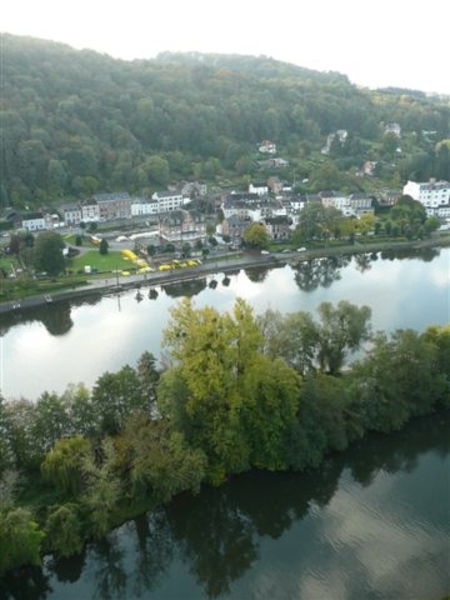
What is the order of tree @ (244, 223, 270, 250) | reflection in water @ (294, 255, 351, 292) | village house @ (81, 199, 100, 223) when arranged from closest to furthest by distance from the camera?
reflection in water @ (294, 255, 351, 292) → tree @ (244, 223, 270, 250) → village house @ (81, 199, 100, 223)

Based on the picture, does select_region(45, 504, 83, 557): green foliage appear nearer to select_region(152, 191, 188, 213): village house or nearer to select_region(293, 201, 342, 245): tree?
select_region(293, 201, 342, 245): tree

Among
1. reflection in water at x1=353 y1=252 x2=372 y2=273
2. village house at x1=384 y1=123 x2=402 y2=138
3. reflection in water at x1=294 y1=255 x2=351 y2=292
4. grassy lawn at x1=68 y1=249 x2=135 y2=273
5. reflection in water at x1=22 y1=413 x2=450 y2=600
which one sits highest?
village house at x1=384 y1=123 x2=402 y2=138

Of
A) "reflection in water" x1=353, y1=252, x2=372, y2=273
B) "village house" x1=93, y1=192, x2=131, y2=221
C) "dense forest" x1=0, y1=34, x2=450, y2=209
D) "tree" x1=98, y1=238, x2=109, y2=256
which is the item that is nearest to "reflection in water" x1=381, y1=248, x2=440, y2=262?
"reflection in water" x1=353, y1=252, x2=372, y2=273

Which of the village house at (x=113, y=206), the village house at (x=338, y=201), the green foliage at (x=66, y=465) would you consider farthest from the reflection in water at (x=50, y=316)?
the village house at (x=338, y=201)

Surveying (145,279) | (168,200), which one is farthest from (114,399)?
(168,200)

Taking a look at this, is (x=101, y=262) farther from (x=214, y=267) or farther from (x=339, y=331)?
(x=339, y=331)

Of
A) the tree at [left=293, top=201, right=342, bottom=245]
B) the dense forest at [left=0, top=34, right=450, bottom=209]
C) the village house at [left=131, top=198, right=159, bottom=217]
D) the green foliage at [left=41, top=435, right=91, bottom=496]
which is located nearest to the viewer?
the green foliage at [left=41, top=435, right=91, bottom=496]

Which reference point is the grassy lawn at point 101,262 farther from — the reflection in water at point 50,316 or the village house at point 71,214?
the village house at point 71,214

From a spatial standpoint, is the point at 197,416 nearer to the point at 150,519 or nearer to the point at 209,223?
the point at 150,519
